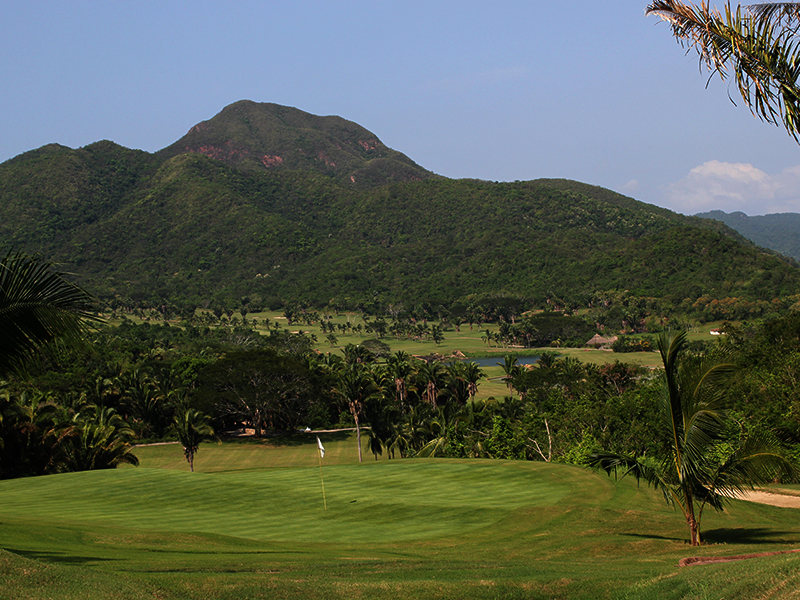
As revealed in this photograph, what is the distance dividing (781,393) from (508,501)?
2434cm

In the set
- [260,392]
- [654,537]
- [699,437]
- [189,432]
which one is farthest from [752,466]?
[260,392]

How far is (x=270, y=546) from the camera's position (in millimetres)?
17203

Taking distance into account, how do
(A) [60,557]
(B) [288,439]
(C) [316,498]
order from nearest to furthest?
(A) [60,557] < (C) [316,498] < (B) [288,439]

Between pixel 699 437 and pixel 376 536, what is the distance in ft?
30.3

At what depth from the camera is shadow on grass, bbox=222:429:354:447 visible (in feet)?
221

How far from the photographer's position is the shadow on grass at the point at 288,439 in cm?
6738

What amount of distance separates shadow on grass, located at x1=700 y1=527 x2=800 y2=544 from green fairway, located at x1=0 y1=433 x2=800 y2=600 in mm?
54

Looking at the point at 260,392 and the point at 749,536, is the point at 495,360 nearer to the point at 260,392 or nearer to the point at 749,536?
the point at 260,392

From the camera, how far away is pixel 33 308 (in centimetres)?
970

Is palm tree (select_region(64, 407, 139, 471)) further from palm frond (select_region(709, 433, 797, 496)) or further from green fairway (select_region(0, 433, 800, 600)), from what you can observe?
palm frond (select_region(709, 433, 797, 496))

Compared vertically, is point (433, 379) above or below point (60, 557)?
below

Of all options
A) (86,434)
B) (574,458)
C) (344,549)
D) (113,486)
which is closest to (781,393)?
(574,458)

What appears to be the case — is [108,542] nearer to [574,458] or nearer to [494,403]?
[574,458]

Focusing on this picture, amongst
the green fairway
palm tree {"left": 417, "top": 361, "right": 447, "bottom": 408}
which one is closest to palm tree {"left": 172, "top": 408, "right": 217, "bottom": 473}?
the green fairway
